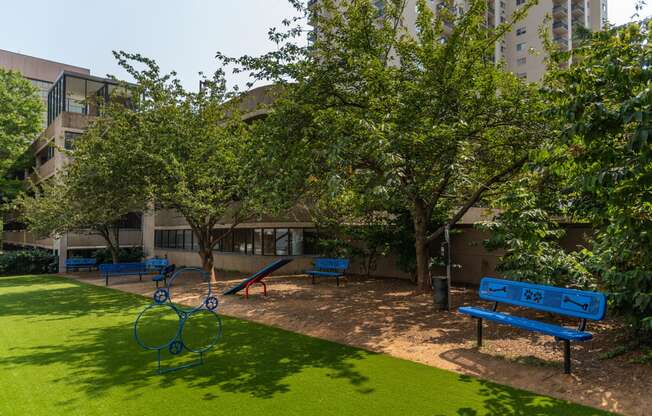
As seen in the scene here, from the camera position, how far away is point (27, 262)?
91.9ft

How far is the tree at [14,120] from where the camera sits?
38125 mm

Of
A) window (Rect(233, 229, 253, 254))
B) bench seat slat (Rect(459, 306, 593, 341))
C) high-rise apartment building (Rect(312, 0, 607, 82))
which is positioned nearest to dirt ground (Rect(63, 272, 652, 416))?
bench seat slat (Rect(459, 306, 593, 341))

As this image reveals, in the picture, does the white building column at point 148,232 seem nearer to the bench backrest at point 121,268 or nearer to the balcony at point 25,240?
the balcony at point 25,240

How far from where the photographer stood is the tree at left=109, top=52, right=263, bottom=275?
15.9 m

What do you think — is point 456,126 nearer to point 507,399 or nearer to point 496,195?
point 496,195

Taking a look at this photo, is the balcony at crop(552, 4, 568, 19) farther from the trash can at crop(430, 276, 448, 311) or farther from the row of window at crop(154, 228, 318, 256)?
the trash can at crop(430, 276, 448, 311)

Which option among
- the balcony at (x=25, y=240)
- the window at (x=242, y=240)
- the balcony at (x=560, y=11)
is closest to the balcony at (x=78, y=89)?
the balcony at (x=25, y=240)

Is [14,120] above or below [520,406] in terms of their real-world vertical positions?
above

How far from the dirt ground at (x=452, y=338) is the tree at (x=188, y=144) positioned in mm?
3902

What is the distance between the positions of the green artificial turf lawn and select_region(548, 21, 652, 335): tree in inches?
108

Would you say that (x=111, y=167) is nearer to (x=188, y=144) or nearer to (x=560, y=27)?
(x=188, y=144)

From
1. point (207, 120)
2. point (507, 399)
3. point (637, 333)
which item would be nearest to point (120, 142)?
point (207, 120)

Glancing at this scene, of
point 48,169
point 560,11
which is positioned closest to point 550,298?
point 48,169

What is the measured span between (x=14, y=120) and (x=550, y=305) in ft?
151
